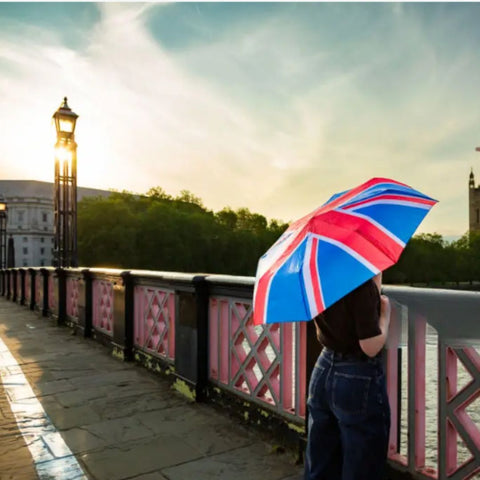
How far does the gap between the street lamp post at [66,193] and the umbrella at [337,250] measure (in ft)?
32.8

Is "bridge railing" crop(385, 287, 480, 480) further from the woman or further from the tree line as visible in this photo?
the tree line

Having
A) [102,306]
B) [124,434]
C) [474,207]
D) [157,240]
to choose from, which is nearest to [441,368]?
[124,434]

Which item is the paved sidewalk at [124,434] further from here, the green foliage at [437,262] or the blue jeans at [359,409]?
the green foliage at [437,262]

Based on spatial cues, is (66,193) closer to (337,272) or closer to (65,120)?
(65,120)

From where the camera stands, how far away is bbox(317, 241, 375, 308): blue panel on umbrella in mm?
1691

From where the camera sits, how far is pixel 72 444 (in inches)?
146

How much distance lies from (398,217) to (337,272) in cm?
36

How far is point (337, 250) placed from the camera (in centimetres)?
177

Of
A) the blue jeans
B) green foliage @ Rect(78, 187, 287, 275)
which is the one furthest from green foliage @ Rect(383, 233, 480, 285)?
the blue jeans

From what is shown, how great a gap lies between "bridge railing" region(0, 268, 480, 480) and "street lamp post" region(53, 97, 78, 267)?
2879 mm

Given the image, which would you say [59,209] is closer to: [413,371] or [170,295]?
[170,295]

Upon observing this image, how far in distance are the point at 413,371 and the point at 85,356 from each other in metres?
5.46

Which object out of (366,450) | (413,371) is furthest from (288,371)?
(366,450)

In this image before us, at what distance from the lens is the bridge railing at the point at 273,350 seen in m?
2.43
